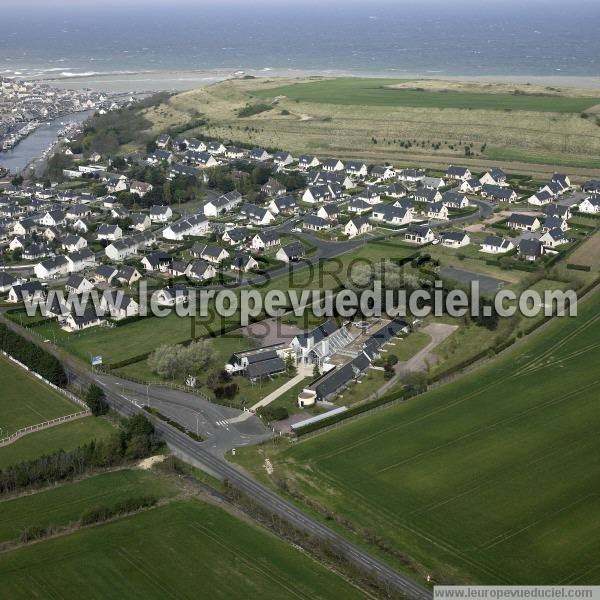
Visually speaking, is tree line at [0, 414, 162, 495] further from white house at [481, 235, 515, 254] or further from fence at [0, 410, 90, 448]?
white house at [481, 235, 515, 254]

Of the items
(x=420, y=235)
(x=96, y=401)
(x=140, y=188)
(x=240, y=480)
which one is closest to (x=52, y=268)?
(x=96, y=401)

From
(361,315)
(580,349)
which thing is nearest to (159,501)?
(361,315)

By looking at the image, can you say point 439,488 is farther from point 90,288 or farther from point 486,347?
point 90,288

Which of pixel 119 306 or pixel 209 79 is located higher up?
pixel 209 79

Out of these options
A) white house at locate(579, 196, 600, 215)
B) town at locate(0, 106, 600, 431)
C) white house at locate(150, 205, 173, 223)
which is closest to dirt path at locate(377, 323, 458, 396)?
town at locate(0, 106, 600, 431)

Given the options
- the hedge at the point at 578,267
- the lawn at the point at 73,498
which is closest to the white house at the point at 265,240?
the hedge at the point at 578,267

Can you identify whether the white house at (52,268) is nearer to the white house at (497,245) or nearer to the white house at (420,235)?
the white house at (420,235)

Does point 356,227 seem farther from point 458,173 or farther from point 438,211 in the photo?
point 458,173
